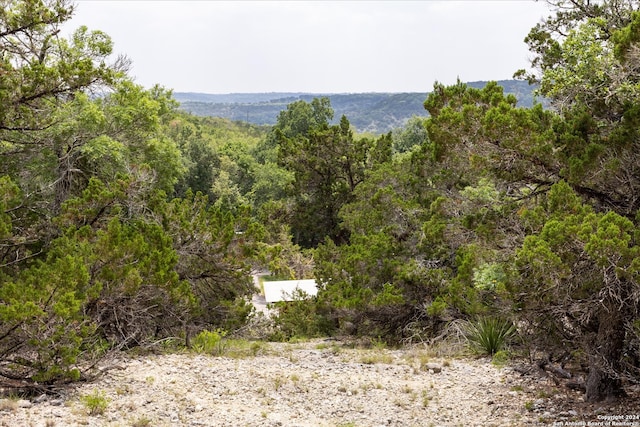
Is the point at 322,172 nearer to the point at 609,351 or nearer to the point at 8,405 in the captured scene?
the point at 609,351

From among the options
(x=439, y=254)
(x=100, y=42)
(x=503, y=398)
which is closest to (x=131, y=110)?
(x=100, y=42)

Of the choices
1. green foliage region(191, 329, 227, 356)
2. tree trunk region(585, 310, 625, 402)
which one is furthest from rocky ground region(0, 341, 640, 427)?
green foliage region(191, 329, 227, 356)

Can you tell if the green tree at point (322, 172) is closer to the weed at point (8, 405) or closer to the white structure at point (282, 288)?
the white structure at point (282, 288)

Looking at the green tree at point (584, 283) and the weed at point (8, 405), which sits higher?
the green tree at point (584, 283)

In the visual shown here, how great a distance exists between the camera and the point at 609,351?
5.82 metres

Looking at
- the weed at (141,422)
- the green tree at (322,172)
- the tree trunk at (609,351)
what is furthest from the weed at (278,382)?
the green tree at (322,172)

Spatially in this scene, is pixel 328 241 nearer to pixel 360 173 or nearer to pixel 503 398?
pixel 360 173

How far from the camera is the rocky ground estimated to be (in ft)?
19.2

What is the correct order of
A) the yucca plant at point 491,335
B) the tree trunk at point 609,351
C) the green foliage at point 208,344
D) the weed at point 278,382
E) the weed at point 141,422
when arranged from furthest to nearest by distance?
1. the green foliage at point 208,344
2. the yucca plant at point 491,335
3. the weed at point 278,382
4. the tree trunk at point 609,351
5. the weed at point 141,422

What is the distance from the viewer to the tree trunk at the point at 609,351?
5.66 metres

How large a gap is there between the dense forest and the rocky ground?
0.46 m

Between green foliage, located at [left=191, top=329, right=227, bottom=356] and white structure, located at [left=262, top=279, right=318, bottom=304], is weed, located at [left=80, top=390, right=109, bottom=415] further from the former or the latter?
white structure, located at [left=262, top=279, right=318, bottom=304]

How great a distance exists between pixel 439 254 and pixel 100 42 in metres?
10.6

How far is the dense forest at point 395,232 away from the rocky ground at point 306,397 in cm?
46
